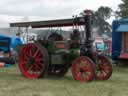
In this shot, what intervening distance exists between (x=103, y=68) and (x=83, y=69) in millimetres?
984

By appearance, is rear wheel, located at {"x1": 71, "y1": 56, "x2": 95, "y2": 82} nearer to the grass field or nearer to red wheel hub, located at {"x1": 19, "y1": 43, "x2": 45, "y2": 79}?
the grass field

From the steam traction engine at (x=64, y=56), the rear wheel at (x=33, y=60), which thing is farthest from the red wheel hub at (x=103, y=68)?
the rear wheel at (x=33, y=60)

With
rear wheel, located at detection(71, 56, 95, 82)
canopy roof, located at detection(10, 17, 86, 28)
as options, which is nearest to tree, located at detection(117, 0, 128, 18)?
canopy roof, located at detection(10, 17, 86, 28)

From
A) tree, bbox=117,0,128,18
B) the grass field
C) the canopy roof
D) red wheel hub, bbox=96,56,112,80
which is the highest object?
tree, bbox=117,0,128,18

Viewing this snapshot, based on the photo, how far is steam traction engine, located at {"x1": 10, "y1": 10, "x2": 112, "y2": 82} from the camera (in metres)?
9.37

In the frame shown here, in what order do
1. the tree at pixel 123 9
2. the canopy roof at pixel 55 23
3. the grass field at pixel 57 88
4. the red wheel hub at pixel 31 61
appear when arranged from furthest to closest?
the tree at pixel 123 9 < the red wheel hub at pixel 31 61 < the canopy roof at pixel 55 23 < the grass field at pixel 57 88

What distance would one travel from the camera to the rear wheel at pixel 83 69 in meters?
9.04

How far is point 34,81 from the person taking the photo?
938 centimetres

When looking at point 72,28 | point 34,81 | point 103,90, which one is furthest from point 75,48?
point 103,90

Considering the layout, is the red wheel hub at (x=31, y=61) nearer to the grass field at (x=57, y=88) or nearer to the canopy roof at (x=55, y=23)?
the grass field at (x=57, y=88)

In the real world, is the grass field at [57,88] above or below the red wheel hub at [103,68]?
below

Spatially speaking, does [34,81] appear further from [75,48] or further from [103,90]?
[103,90]

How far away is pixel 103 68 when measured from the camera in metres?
10.0

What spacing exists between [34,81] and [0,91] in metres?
1.75
